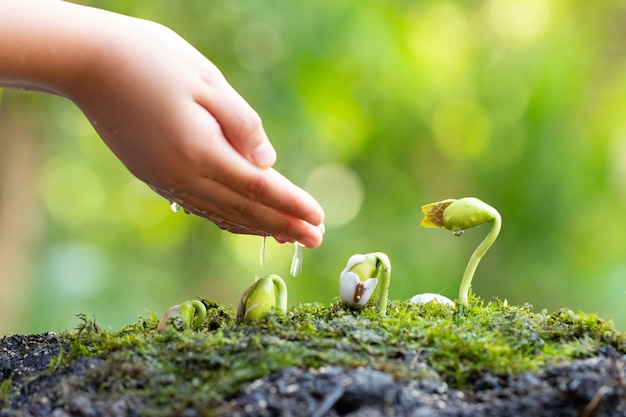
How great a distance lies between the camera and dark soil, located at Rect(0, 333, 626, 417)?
539 mm

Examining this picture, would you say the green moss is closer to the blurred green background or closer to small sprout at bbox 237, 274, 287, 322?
small sprout at bbox 237, 274, 287, 322

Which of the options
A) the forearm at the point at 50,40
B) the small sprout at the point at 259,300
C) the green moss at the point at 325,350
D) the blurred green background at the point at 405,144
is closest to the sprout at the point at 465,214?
the green moss at the point at 325,350

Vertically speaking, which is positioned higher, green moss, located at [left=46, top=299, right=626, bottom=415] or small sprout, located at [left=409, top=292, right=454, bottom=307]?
small sprout, located at [left=409, top=292, right=454, bottom=307]

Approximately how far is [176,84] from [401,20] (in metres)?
1.98

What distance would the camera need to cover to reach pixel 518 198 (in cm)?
270

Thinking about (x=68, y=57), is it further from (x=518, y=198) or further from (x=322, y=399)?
(x=518, y=198)

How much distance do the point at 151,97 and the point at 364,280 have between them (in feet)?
1.08

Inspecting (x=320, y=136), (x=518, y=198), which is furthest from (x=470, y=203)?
(x=518, y=198)

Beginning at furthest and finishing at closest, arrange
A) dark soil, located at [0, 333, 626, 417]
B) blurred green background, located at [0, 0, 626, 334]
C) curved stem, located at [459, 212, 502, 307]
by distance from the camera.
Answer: blurred green background, located at [0, 0, 626, 334] → curved stem, located at [459, 212, 502, 307] → dark soil, located at [0, 333, 626, 417]

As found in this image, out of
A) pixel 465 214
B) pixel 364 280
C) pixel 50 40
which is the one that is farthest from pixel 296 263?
pixel 50 40

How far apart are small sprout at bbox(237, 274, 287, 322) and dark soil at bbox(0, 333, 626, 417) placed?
0.23 meters

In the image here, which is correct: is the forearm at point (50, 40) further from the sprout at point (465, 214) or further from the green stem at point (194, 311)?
the sprout at point (465, 214)

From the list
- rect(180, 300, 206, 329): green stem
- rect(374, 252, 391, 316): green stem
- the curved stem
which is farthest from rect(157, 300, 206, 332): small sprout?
the curved stem

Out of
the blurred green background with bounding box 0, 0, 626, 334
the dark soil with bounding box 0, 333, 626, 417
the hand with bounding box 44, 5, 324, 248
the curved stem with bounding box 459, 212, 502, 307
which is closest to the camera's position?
the dark soil with bounding box 0, 333, 626, 417
